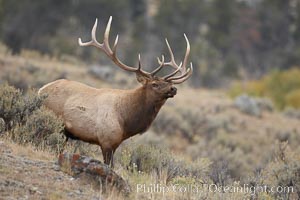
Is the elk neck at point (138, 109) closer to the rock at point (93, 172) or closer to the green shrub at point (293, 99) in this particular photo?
the rock at point (93, 172)

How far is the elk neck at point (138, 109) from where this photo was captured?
8609mm

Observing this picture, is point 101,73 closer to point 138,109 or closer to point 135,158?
point 135,158

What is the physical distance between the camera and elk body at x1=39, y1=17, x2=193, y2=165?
27.1ft

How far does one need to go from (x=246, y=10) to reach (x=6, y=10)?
73.9ft

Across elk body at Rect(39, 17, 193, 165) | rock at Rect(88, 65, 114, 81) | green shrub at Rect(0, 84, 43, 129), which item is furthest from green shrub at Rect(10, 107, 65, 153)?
rock at Rect(88, 65, 114, 81)

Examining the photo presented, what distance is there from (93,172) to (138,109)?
2.23 meters

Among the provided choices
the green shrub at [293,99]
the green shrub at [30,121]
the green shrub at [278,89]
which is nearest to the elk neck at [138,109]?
the green shrub at [30,121]

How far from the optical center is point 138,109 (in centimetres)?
873

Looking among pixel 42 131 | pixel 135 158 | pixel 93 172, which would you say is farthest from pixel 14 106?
pixel 93 172

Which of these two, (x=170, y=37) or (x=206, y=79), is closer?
(x=206, y=79)

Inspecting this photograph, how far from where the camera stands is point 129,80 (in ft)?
81.2

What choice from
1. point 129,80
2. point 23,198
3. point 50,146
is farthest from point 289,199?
point 129,80

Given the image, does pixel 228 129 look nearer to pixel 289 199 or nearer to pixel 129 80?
pixel 129 80

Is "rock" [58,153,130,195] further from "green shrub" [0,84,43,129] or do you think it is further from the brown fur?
"green shrub" [0,84,43,129]
